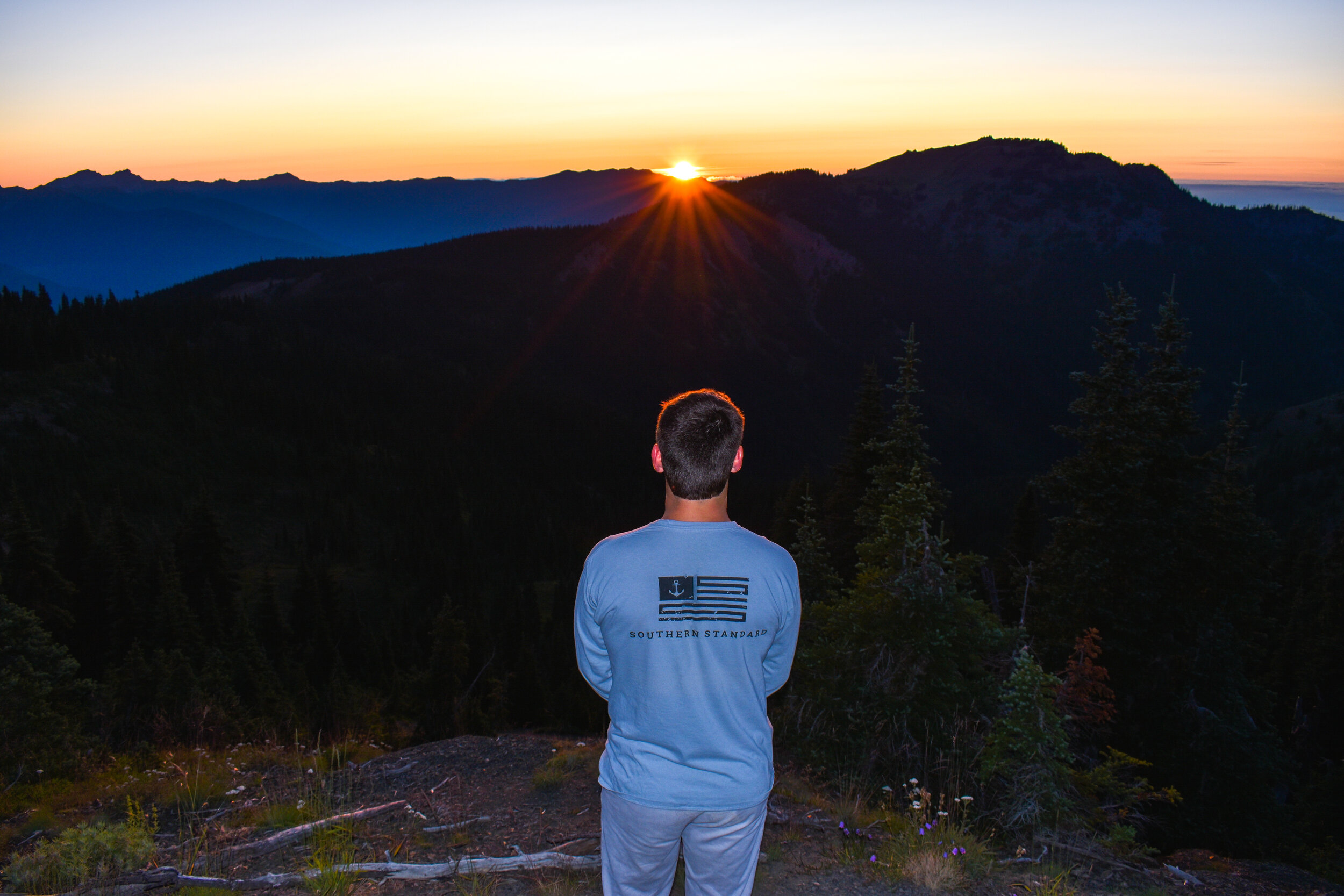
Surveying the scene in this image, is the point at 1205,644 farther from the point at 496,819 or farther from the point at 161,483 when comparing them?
the point at 161,483

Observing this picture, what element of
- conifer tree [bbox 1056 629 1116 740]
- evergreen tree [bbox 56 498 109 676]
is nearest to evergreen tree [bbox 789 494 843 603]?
conifer tree [bbox 1056 629 1116 740]

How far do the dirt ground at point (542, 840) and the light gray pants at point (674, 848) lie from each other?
2.08 m

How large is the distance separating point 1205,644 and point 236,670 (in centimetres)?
3499

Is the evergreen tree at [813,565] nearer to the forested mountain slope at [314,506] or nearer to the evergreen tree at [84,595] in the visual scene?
the forested mountain slope at [314,506]

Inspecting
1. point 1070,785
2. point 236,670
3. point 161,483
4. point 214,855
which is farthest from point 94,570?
point 161,483

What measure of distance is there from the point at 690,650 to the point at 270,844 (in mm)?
4617

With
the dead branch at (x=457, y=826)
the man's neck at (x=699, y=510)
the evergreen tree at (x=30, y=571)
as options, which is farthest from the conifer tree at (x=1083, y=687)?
the evergreen tree at (x=30, y=571)

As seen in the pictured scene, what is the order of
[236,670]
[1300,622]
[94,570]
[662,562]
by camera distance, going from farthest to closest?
[94,570]
[1300,622]
[236,670]
[662,562]

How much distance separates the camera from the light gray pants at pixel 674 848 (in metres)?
2.88

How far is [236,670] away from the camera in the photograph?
104 feet

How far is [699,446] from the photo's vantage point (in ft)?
9.32

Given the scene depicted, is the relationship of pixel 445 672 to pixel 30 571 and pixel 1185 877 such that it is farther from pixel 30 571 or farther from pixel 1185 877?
pixel 1185 877

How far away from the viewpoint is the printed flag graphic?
9.01 ft

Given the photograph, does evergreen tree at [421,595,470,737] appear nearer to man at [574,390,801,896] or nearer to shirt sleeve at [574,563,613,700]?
shirt sleeve at [574,563,613,700]
